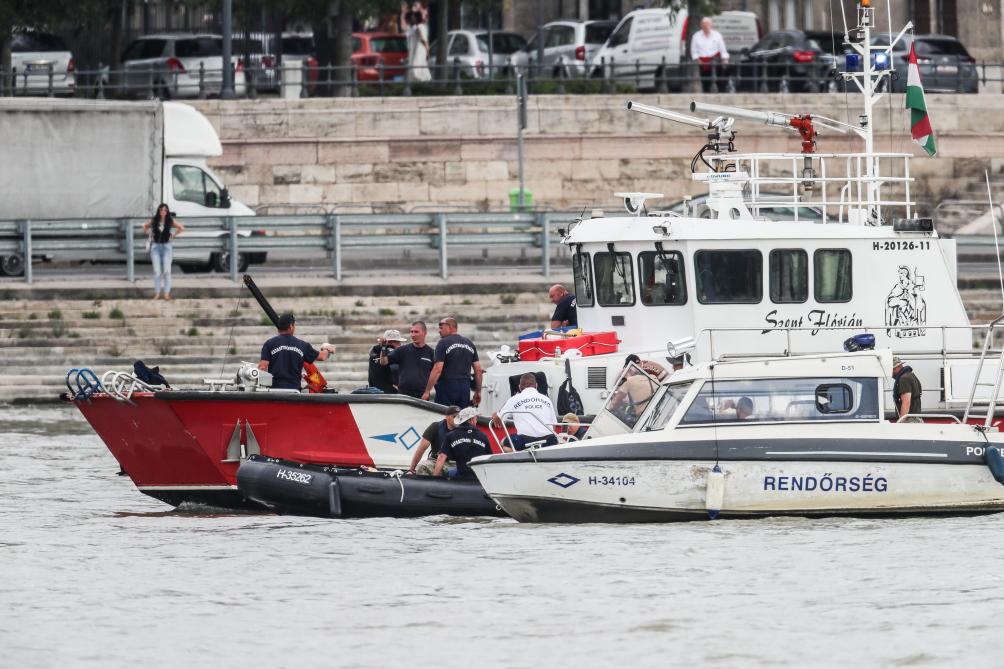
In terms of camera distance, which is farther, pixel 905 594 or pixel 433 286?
pixel 433 286

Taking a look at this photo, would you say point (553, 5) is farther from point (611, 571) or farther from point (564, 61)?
point (611, 571)

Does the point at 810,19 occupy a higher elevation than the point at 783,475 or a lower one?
higher

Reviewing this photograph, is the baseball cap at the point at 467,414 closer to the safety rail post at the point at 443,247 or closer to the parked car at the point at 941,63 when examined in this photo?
the safety rail post at the point at 443,247

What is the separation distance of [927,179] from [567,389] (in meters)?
24.5

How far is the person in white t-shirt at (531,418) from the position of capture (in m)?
17.5

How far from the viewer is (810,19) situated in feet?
168

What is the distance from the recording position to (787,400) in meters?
16.8

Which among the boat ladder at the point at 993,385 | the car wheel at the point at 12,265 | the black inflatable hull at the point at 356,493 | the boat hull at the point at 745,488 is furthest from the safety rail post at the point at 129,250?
the boat ladder at the point at 993,385

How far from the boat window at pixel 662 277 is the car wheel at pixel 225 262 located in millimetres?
13127

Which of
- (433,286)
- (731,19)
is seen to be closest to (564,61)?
(731,19)

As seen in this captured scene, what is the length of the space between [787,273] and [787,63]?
23.5 metres

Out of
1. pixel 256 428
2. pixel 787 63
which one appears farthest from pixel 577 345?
pixel 787 63

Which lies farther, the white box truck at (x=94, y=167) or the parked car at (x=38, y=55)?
the parked car at (x=38, y=55)

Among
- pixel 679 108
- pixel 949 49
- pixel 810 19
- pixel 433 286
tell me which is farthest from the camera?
pixel 810 19
